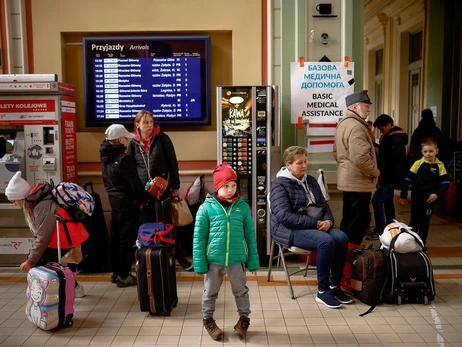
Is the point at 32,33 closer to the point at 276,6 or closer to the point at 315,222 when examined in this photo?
the point at 276,6

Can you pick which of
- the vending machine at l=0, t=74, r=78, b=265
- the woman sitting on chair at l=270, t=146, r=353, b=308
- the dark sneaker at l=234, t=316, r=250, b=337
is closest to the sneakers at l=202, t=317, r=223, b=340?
the dark sneaker at l=234, t=316, r=250, b=337

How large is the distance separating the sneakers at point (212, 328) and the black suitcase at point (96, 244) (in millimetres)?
1873

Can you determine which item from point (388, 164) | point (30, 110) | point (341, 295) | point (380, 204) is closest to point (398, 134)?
point (388, 164)

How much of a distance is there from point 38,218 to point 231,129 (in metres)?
1.99

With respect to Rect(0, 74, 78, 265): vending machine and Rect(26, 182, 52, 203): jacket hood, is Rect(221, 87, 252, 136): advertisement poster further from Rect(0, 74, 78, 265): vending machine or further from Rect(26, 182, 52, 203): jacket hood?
Rect(26, 182, 52, 203): jacket hood

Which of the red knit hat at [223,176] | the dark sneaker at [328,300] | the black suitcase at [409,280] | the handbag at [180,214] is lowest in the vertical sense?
the dark sneaker at [328,300]

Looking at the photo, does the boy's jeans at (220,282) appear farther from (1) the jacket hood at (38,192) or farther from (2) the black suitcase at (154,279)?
(1) the jacket hood at (38,192)

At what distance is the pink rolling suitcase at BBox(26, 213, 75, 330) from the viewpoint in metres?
3.60

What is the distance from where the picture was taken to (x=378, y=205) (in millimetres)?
6238

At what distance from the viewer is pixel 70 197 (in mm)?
4012

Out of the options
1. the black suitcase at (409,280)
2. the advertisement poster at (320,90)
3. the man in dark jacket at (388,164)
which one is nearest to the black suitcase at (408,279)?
the black suitcase at (409,280)

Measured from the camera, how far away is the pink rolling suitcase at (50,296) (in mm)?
3598

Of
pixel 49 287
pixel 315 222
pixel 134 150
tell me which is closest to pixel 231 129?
pixel 134 150

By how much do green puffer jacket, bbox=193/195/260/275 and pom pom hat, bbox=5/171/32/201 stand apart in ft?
4.59
